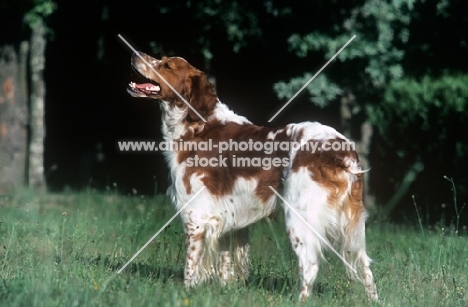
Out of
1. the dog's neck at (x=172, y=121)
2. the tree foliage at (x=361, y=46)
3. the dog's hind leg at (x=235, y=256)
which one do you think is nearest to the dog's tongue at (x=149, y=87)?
the dog's neck at (x=172, y=121)

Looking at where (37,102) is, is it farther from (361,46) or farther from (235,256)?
(235,256)

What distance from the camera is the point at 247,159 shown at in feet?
20.9

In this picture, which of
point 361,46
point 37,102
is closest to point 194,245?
point 361,46

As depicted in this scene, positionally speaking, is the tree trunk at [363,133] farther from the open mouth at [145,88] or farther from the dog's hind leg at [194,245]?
the dog's hind leg at [194,245]

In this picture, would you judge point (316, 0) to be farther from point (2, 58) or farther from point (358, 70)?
point (2, 58)

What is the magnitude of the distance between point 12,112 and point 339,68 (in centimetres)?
510

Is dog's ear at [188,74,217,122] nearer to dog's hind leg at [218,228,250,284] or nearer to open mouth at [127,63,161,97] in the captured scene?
open mouth at [127,63,161,97]

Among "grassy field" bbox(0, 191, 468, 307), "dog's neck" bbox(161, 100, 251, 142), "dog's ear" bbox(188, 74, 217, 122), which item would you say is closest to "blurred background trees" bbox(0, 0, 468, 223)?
"grassy field" bbox(0, 191, 468, 307)

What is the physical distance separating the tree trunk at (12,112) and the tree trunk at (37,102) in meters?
0.17

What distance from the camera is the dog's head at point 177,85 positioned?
6.72 m

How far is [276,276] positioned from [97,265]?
1.47 metres

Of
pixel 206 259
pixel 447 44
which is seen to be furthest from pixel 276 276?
pixel 447 44

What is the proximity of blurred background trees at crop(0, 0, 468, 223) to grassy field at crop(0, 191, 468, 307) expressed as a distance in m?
1.51

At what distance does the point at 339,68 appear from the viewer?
10914mm
